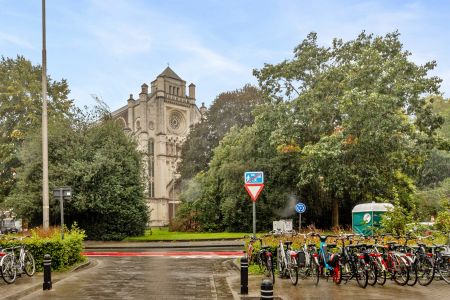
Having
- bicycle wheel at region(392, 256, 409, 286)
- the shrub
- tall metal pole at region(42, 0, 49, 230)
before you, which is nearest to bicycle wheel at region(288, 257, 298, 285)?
bicycle wheel at region(392, 256, 409, 286)

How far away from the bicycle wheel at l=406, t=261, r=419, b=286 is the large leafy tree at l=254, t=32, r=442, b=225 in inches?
620

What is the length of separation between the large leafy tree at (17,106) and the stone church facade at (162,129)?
28181mm

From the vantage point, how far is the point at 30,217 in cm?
3136

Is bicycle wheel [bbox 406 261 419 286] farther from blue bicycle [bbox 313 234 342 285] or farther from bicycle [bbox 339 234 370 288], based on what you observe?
blue bicycle [bbox 313 234 342 285]

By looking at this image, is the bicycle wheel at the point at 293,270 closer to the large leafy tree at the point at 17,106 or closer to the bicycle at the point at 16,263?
the bicycle at the point at 16,263

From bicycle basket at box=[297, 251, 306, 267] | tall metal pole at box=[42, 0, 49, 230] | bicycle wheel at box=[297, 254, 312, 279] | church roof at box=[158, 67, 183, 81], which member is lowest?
bicycle wheel at box=[297, 254, 312, 279]

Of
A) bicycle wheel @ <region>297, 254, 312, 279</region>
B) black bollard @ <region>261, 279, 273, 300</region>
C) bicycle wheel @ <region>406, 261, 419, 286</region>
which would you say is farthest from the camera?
bicycle wheel @ <region>297, 254, 312, 279</region>

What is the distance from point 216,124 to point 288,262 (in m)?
44.6

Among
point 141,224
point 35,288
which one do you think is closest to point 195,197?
point 141,224

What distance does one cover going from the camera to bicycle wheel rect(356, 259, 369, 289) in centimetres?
1041

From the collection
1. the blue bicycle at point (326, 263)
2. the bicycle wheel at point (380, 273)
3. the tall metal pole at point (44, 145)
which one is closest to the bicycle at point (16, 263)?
the tall metal pole at point (44, 145)

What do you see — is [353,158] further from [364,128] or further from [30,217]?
[30,217]

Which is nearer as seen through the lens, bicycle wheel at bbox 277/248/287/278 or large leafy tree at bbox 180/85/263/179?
bicycle wheel at bbox 277/248/287/278

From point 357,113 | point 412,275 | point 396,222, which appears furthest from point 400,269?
point 357,113
